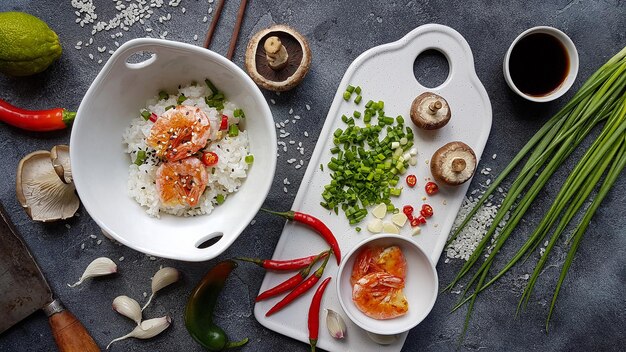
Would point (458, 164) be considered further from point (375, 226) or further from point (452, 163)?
point (375, 226)

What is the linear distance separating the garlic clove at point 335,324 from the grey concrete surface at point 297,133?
0.64ft

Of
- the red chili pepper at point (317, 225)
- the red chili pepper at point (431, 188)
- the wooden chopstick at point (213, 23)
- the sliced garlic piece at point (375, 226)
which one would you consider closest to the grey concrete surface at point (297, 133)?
the wooden chopstick at point (213, 23)

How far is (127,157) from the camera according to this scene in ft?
7.75

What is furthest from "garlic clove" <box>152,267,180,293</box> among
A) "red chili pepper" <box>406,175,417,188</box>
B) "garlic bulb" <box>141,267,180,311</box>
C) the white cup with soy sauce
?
the white cup with soy sauce

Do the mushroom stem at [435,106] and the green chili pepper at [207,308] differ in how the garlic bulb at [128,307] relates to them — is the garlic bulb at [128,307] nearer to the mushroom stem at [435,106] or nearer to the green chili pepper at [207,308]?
the green chili pepper at [207,308]

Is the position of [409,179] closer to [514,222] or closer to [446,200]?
[446,200]

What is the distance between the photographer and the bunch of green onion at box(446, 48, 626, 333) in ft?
8.21

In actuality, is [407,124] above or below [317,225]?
above

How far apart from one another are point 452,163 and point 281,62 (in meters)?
0.88

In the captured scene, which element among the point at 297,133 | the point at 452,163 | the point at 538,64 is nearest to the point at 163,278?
the point at 297,133

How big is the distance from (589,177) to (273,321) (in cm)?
165

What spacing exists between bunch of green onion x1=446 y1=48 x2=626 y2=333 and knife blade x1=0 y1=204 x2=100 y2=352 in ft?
5.91

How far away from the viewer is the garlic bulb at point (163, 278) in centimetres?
253

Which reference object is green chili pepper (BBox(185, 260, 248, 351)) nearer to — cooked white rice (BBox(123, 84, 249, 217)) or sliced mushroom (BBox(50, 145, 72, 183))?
cooked white rice (BBox(123, 84, 249, 217))
